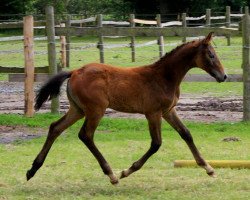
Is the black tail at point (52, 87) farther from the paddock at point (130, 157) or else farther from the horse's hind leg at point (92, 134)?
the paddock at point (130, 157)

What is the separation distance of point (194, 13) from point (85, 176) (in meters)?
37.2

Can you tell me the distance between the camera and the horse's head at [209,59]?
7.75 meters

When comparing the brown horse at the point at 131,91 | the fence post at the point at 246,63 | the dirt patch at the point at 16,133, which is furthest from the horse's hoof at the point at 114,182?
the fence post at the point at 246,63

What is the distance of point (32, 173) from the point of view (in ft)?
25.1

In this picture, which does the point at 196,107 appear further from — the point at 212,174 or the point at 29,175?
the point at 29,175

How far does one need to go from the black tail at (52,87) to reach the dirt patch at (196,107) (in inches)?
218

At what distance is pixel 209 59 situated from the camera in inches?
306

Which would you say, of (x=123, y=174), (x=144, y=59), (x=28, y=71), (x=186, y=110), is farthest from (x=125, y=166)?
(x=144, y=59)

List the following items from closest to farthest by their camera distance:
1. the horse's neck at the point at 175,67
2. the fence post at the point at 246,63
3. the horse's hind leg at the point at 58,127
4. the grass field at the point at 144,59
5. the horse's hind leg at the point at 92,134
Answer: the horse's hind leg at the point at 92,134 < the horse's hind leg at the point at 58,127 < the horse's neck at the point at 175,67 < the fence post at the point at 246,63 < the grass field at the point at 144,59

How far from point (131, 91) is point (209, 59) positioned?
3.13ft

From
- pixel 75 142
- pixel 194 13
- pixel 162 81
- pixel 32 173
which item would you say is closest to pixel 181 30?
pixel 75 142

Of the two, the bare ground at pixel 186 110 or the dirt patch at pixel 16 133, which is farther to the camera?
the bare ground at pixel 186 110

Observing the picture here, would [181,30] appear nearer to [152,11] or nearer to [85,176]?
[85,176]

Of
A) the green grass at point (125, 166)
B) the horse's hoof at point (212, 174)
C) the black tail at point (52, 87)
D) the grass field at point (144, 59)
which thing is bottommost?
the grass field at point (144, 59)
